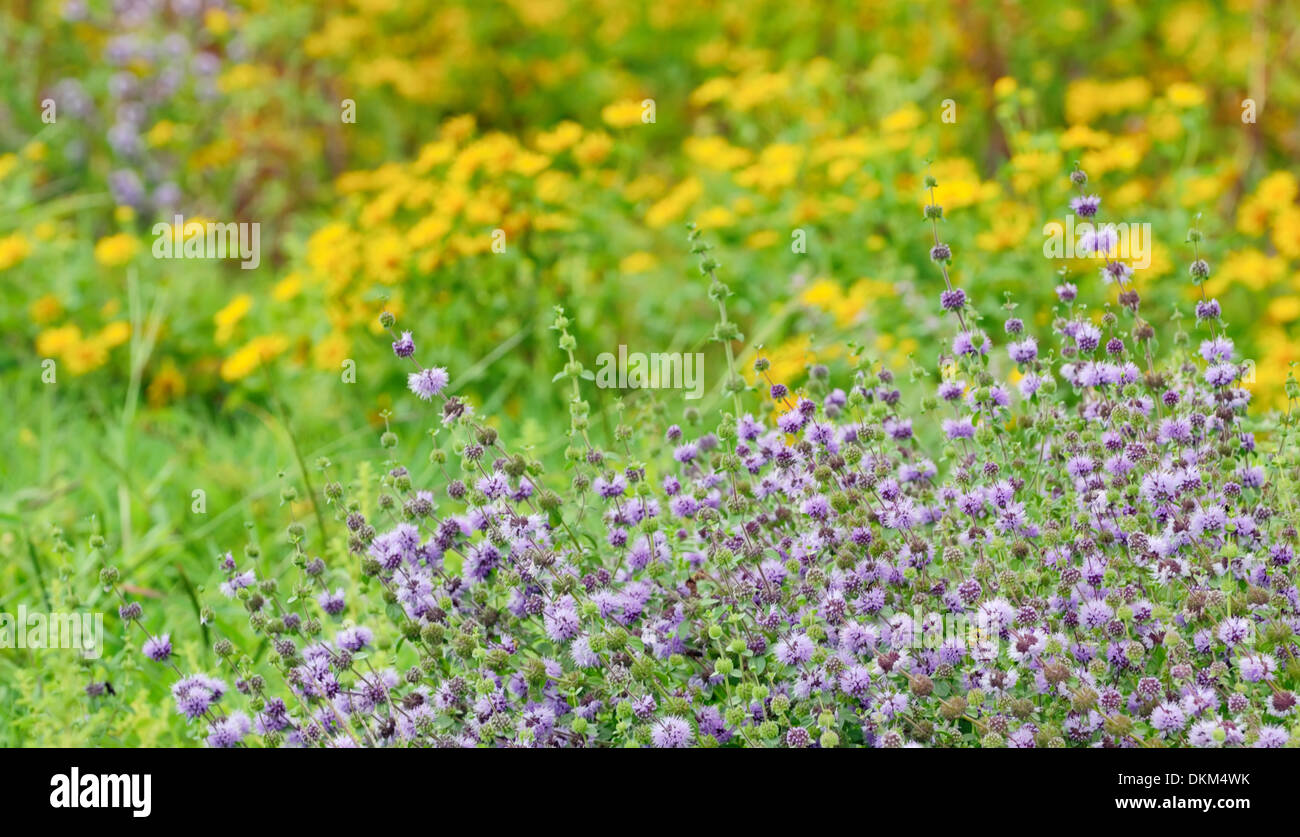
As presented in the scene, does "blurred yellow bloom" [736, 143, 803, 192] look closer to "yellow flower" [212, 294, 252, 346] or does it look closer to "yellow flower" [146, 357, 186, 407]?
"yellow flower" [212, 294, 252, 346]

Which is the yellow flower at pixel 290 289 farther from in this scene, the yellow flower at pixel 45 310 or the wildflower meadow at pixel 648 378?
the yellow flower at pixel 45 310

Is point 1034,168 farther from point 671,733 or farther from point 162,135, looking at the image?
point 162,135

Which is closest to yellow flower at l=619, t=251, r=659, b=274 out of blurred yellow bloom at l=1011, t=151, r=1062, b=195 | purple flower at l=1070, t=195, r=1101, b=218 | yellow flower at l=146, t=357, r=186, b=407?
blurred yellow bloom at l=1011, t=151, r=1062, b=195

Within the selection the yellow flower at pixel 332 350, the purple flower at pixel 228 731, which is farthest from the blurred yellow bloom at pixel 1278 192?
the purple flower at pixel 228 731

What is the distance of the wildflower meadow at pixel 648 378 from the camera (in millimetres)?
2057

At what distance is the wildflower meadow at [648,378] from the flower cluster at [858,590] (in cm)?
1

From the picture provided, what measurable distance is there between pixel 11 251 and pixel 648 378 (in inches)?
97.9

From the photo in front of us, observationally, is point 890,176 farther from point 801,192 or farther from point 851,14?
point 851,14

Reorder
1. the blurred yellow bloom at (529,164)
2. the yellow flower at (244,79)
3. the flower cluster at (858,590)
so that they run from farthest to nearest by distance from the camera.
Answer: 1. the yellow flower at (244,79)
2. the blurred yellow bloom at (529,164)
3. the flower cluster at (858,590)

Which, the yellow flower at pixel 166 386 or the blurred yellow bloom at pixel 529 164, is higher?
the blurred yellow bloom at pixel 529 164

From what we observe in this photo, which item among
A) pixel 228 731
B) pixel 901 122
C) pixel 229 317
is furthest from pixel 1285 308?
pixel 228 731
